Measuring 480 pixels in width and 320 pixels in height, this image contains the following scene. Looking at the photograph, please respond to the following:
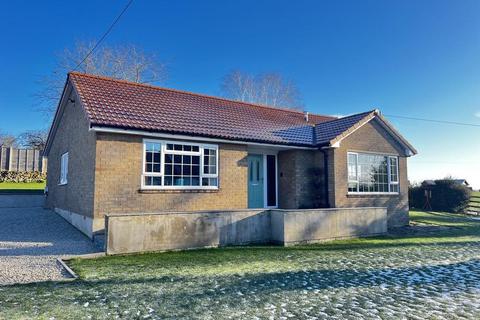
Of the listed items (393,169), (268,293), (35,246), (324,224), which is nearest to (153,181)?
(35,246)

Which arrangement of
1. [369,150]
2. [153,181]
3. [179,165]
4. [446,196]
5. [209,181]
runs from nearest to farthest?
[153,181] < [179,165] < [209,181] < [369,150] < [446,196]

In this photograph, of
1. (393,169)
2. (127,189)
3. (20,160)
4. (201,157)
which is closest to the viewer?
(127,189)

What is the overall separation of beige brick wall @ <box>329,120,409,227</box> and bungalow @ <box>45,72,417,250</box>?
5 centimetres

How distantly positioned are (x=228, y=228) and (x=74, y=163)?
7.03 metres

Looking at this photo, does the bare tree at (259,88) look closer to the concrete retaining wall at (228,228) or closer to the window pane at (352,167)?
the window pane at (352,167)

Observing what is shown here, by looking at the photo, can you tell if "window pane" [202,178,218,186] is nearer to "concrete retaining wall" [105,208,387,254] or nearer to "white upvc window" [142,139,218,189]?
"white upvc window" [142,139,218,189]

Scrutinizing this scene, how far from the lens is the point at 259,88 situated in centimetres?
3850

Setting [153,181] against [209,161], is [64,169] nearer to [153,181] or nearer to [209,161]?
[153,181]

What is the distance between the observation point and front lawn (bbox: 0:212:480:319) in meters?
4.63

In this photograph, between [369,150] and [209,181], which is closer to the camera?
[209,181]

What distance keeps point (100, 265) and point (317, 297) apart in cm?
453

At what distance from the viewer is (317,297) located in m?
5.38

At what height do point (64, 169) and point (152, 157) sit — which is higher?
point (152, 157)

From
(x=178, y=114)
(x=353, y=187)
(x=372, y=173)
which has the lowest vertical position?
(x=353, y=187)
